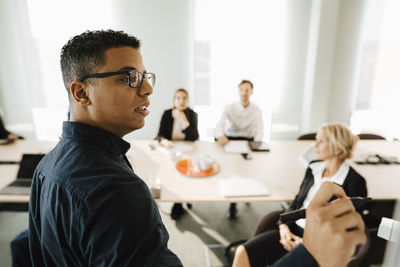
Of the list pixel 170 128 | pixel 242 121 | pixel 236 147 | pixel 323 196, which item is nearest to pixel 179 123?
pixel 170 128

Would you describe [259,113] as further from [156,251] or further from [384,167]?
[156,251]

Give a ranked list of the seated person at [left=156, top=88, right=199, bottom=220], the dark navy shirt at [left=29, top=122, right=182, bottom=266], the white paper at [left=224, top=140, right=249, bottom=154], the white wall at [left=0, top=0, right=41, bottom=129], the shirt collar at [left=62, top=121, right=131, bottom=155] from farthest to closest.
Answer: the white wall at [left=0, top=0, right=41, bottom=129] → the seated person at [left=156, top=88, right=199, bottom=220] → the white paper at [left=224, top=140, right=249, bottom=154] → the shirt collar at [left=62, top=121, right=131, bottom=155] → the dark navy shirt at [left=29, top=122, right=182, bottom=266]

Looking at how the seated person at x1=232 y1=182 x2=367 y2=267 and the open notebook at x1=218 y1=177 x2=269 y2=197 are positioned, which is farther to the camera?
the open notebook at x1=218 y1=177 x2=269 y2=197

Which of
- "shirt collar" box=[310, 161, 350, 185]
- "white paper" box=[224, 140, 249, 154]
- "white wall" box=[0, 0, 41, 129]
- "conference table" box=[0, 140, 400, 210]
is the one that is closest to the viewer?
"shirt collar" box=[310, 161, 350, 185]

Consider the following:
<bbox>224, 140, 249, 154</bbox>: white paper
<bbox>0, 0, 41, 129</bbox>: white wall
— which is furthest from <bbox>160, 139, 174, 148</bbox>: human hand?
<bbox>0, 0, 41, 129</bbox>: white wall

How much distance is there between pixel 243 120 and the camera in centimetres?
317

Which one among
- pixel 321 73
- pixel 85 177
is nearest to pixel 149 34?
pixel 321 73

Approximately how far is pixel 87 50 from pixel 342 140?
153 centimetres

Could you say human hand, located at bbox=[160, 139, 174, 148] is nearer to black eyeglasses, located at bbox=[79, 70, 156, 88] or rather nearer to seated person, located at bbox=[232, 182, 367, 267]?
black eyeglasses, located at bbox=[79, 70, 156, 88]

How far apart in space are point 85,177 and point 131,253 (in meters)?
0.18

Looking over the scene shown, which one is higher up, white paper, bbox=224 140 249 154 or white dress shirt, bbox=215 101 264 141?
white dress shirt, bbox=215 101 264 141

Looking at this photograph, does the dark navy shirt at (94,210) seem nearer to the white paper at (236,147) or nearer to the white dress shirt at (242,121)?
the white paper at (236,147)

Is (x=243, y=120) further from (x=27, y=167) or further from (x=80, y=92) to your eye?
(x=80, y=92)

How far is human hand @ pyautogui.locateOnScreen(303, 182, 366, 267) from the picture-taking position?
35 cm
